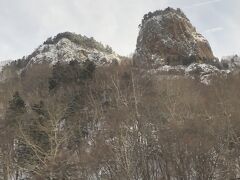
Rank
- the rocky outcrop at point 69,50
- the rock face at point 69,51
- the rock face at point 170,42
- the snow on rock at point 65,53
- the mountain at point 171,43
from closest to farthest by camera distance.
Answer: the mountain at point 171,43, the rock face at point 170,42, the snow on rock at point 65,53, the rock face at point 69,51, the rocky outcrop at point 69,50

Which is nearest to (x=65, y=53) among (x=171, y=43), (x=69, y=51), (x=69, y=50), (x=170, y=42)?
(x=69, y=51)

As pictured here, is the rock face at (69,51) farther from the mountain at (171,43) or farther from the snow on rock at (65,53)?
the mountain at (171,43)

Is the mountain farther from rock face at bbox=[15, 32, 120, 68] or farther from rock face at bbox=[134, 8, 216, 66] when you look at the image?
rock face at bbox=[15, 32, 120, 68]

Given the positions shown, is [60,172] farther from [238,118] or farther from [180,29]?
[180,29]

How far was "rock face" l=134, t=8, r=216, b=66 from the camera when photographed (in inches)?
2132

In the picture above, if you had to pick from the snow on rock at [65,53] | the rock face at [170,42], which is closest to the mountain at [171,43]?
the rock face at [170,42]

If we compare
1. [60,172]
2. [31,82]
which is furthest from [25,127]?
[31,82]

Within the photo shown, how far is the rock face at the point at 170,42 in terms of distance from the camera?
54156 mm

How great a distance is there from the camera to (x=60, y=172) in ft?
58.6

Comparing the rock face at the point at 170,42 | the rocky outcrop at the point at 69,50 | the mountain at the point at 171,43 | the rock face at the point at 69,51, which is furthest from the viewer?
the rocky outcrop at the point at 69,50

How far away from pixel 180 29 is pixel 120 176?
141ft

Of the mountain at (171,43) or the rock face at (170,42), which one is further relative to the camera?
the rock face at (170,42)

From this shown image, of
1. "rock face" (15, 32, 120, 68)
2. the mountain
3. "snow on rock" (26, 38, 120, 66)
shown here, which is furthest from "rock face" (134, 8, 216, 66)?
"snow on rock" (26, 38, 120, 66)

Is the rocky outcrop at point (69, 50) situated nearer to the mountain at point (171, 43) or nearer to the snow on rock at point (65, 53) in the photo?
the snow on rock at point (65, 53)
